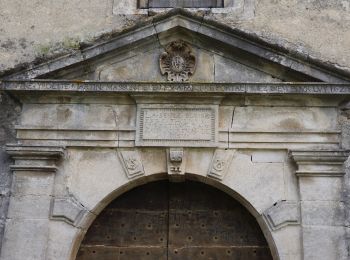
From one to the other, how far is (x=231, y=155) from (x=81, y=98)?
1.45m

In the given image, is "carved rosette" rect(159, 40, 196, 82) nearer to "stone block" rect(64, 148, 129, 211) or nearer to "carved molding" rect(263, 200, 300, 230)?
"stone block" rect(64, 148, 129, 211)

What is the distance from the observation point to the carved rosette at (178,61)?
17.2 ft

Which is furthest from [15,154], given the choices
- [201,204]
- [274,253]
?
[274,253]

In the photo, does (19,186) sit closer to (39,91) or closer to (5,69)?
(39,91)

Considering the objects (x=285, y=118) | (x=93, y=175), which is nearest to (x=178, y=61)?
(x=285, y=118)

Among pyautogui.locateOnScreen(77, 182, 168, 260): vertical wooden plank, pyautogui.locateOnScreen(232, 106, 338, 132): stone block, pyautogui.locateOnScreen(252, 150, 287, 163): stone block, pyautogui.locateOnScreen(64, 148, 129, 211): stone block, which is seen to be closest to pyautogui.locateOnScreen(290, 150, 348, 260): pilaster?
pyautogui.locateOnScreen(252, 150, 287, 163): stone block

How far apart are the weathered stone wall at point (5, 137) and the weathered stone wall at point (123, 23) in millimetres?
417

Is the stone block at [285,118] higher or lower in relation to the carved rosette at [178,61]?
lower

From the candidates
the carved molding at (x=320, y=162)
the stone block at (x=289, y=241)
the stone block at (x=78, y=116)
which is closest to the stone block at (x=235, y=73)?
the carved molding at (x=320, y=162)

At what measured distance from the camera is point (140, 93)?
200 inches

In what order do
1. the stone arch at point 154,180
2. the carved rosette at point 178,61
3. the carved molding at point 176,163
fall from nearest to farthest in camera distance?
the stone arch at point 154,180, the carved molding at point 176,163, the carved rosette at point 178,61

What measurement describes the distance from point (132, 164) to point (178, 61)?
1.05 meters

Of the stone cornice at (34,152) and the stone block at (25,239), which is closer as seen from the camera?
the stone block at (25,239)

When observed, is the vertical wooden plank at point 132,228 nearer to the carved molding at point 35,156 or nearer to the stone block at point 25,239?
the stone block at point 25,239
